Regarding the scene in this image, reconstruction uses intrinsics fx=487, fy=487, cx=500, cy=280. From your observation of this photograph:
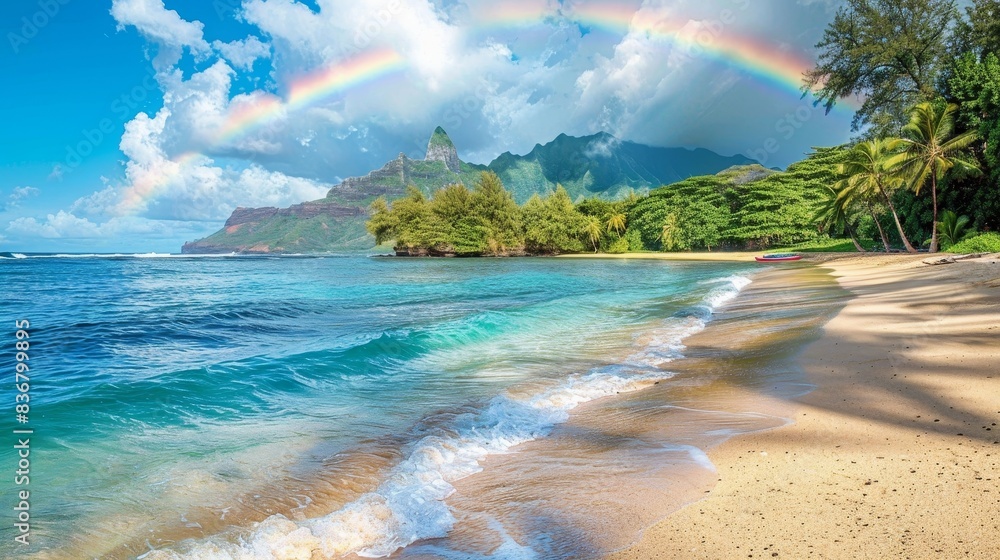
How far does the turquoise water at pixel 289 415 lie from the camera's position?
3465mm

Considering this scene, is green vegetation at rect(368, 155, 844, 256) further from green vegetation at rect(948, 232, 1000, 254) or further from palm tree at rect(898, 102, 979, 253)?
green vegetation at rect(948, 232, 1000, 254)

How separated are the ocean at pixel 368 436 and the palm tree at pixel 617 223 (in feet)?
206

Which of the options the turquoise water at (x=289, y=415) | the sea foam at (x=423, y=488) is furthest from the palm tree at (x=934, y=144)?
the sea foam at (x=423, y=488)

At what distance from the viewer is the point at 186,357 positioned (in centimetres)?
948

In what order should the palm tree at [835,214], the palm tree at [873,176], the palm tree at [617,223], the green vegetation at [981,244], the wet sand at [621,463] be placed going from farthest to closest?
1. the palm tree at [617,223]
2. the palm tree at [835,214]
3. the palm tree at [873,176]
4. the green vegetation at [981,244]
5. the wet sand at [621,463]

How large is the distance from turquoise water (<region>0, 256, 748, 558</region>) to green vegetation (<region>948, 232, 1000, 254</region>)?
54.7 ft

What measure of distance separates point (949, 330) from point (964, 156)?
26.0 m

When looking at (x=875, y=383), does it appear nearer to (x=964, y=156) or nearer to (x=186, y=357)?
(x=186, y=357)

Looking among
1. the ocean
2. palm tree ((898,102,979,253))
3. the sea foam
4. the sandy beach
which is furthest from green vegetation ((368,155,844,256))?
the sea foam

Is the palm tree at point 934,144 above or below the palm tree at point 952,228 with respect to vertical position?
above

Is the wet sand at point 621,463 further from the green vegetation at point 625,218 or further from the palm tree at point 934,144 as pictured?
the green vegetation at point 625,218

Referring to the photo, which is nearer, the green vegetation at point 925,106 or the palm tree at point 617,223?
the green vegetation at point 925,106

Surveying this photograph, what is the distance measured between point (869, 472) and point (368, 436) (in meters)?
4.39

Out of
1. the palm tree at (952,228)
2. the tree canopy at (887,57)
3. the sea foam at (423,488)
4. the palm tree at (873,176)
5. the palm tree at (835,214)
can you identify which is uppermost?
the tree canopy at (887,57)
